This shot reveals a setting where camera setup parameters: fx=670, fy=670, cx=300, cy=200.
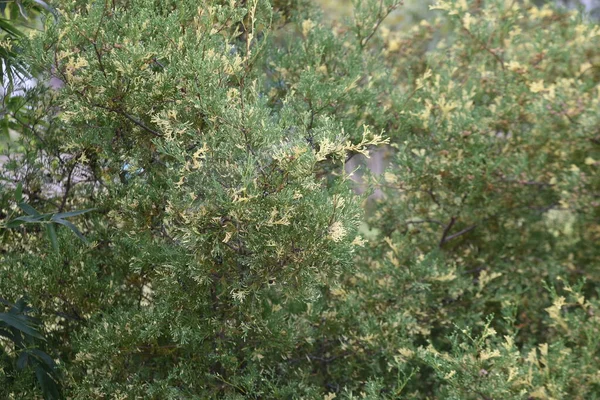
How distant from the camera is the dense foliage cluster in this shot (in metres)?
2.41

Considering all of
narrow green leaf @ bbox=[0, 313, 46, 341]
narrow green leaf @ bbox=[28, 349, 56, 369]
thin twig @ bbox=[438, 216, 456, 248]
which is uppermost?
narrow green leaf @ bbox=[0, 313, 46, 341]

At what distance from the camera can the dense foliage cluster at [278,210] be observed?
241 centimetres

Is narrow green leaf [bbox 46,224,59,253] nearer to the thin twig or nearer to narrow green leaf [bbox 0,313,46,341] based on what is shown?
narrow green leaf [bbox 0,313,46,341]

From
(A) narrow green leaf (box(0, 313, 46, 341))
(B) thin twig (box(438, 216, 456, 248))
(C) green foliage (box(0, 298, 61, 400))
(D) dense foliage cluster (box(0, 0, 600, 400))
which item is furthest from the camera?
(B) thin twig (box(438, 216, 456, 248))

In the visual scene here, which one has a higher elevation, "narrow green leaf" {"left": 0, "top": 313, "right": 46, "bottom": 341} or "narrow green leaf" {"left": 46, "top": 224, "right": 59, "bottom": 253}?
"narrow green leaf" {"left": 46, "top": 224, "right": 59, "bottom": 253}

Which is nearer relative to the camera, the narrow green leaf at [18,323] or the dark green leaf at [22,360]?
the narrow green leaf at [18,323]

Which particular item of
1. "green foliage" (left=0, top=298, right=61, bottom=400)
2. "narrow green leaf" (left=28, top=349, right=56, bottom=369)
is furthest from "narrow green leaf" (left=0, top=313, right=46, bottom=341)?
"narrow green leaf" (left=28, top=349, right=56, bottom=369)

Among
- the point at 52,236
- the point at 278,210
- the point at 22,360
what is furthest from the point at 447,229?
the point at 22,360

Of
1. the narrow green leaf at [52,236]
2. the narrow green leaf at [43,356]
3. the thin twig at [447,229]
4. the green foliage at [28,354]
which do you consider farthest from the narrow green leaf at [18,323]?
the thin twig at [447,229]

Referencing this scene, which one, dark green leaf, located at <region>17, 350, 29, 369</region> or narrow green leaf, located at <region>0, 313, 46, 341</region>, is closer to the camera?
narrow green leaf, located at <region>0, 313, 46, 341</region>

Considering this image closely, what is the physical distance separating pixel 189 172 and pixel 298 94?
1.04 m

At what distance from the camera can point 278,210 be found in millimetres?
2377

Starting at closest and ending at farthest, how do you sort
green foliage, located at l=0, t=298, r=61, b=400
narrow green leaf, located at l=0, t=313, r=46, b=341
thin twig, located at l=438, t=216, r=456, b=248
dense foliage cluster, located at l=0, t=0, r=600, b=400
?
dense foliage cluster, located at l=0, t=0, r=600, b=400 < narrow green leaf, located at l=0, t=313, r=46, b=341 < green foliage, located at l=0, t=298, r=61, b=400 < thin twig, located at l=438, t=216, r=456, b=248

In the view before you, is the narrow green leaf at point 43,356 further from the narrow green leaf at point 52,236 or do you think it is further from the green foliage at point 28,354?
the narrow green leaf at point 52,236
